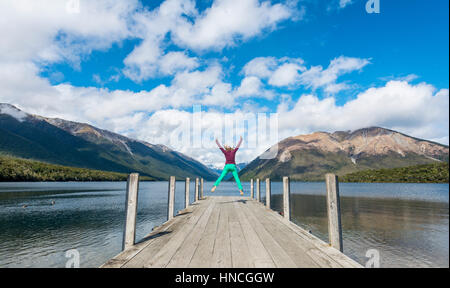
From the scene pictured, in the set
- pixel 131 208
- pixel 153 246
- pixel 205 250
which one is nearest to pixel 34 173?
pixel 131 208

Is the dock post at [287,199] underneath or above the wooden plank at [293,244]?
above

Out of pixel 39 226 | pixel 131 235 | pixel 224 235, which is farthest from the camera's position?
pixel 39 226

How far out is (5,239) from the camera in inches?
646

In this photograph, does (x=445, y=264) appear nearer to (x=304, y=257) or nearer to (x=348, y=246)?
(x=348, y=246)

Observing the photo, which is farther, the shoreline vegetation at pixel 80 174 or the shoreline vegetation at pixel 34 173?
the shoreline vegetation at pixel 80 174

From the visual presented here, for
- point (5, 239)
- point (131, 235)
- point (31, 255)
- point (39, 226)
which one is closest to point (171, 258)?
point (131, 235)

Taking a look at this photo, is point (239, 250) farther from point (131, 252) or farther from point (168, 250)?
point (131, 252)

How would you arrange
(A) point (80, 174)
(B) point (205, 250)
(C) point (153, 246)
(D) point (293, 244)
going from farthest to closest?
(A) point (80, 174), (D) point (293, 244), (C) point (153, 246), (B) point (205, 250)

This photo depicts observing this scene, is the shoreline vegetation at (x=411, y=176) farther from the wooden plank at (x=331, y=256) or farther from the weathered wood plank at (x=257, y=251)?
the weathered wood plank at (x=257, y=251)

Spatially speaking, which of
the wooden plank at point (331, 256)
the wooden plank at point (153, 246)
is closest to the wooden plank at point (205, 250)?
the wooden plank at point (153, 246)

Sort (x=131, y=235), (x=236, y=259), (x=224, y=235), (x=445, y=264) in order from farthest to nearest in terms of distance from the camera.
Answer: (x=445, y=264) → (x=224, y=235) → (x=131, y=235) → (x=236, y=259)

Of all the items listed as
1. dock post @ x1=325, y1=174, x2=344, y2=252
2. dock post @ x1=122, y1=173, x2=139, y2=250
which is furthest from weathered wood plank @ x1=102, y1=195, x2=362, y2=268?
dock post @ x1=122, y1=173, x2=139, y2=250
